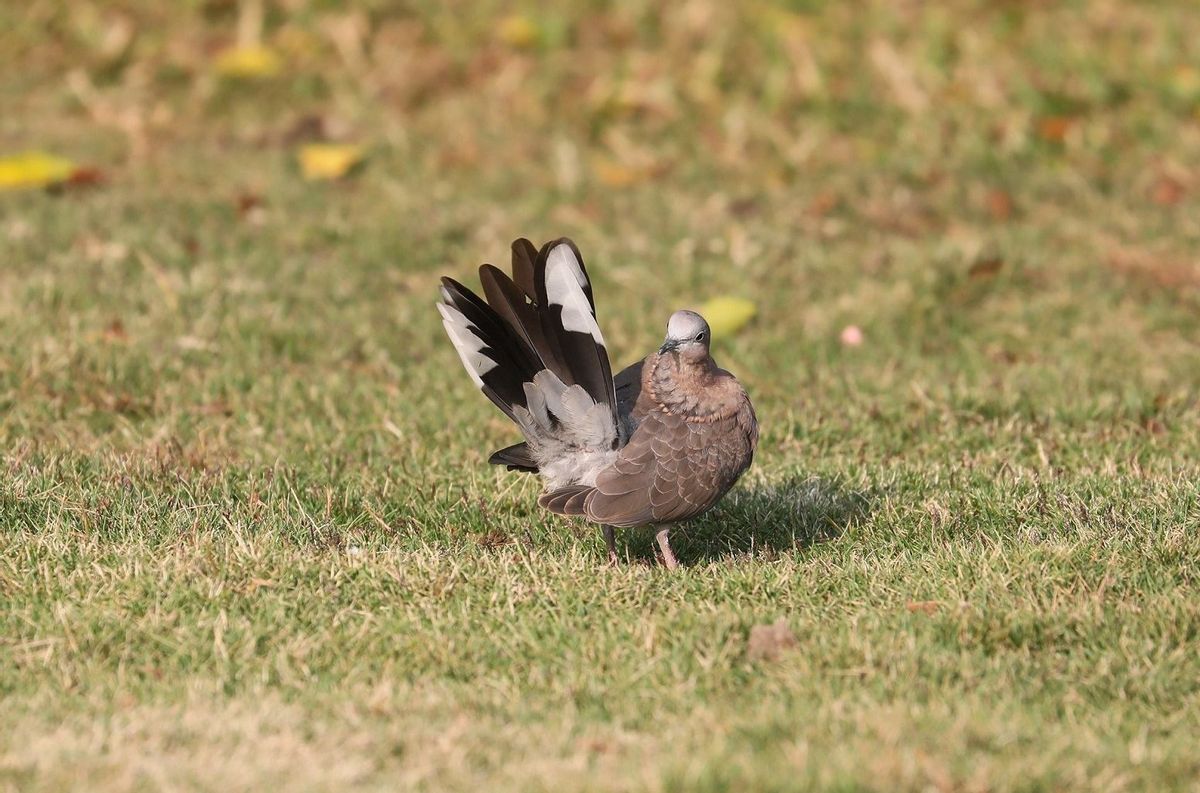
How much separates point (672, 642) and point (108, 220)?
5.65 metres

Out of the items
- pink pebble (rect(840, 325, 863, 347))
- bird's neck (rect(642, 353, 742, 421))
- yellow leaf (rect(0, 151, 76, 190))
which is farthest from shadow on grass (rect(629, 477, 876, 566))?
yellow leaf (rect(0, 151, 76, 190))

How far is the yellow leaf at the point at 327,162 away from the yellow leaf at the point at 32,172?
144cm

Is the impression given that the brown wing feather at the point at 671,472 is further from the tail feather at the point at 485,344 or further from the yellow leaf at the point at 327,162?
the yellow leaf at the point at 327,162

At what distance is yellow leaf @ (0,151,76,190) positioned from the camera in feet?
30.6

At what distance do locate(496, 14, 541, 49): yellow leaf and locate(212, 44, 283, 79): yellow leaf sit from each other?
67.3 inches

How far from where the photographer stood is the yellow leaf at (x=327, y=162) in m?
9.77

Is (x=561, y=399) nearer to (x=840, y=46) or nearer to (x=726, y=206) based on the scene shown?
(x=726, y=206)

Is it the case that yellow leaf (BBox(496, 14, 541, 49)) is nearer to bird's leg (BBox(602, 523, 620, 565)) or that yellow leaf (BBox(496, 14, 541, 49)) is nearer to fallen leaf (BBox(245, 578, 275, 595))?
bird's leg (BBox(602, 523, 620, 565))

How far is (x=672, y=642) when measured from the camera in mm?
4289

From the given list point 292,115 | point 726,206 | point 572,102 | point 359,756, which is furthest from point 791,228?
point 359,756

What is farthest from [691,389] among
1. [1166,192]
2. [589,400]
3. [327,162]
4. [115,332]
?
[1166,192]

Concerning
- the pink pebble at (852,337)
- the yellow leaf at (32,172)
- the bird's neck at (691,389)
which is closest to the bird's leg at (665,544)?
the bird's neck at (691,389)

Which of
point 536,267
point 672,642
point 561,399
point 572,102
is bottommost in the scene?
point 672,642

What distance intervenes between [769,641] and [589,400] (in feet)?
3.32
